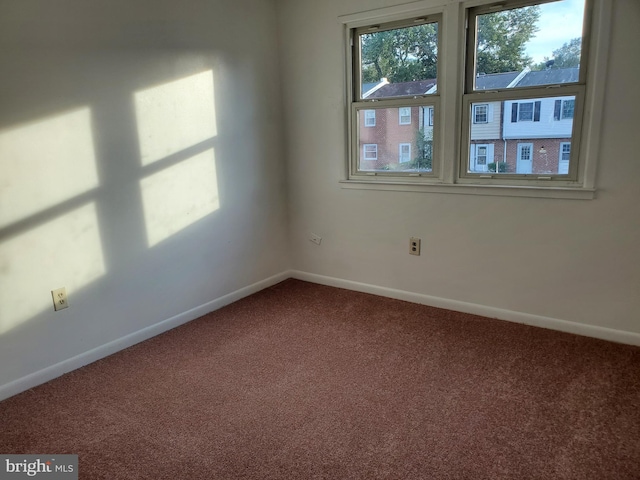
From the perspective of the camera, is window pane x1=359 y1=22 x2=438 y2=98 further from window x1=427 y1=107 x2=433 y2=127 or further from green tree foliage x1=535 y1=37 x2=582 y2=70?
green tree foliage x1=535 y1=37 x2=582 y2=70

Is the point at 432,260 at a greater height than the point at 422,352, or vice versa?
the point at 432,260

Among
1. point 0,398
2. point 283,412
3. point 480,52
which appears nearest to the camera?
point 283,412

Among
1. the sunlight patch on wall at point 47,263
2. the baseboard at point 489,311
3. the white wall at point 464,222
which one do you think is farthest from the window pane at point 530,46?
the sunlight patch on wall at point 47,263

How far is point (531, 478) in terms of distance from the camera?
5.38ft

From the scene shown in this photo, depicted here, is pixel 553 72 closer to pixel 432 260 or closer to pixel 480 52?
pixel 480 52

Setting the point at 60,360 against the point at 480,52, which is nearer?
the point at 60,360

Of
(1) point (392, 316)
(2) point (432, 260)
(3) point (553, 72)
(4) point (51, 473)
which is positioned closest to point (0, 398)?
(4) point (51, 473)

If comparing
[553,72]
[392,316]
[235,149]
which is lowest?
[392,316]

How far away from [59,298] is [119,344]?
47 centimetres

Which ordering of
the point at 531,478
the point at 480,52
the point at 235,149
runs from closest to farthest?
the point at 531,478 < the point at 480,52 < the point at 235,149

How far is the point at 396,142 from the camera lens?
3.26m

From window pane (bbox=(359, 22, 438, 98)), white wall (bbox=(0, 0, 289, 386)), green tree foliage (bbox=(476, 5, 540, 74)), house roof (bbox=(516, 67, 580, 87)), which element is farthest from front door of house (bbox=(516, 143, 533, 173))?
white wall (bbox=(0, 0, 289, 386))

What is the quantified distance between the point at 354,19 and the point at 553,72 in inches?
53.9

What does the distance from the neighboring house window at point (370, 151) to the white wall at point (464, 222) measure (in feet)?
0.59
